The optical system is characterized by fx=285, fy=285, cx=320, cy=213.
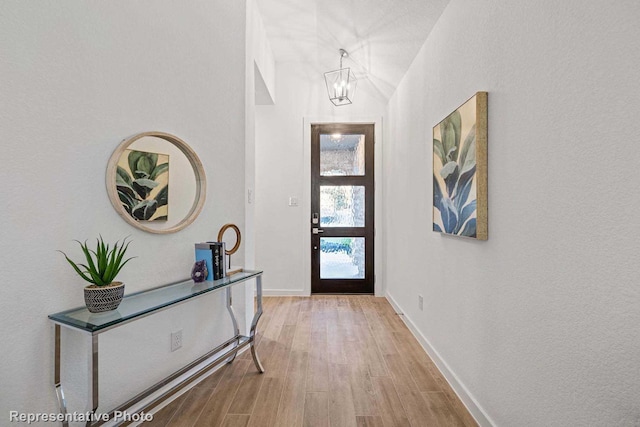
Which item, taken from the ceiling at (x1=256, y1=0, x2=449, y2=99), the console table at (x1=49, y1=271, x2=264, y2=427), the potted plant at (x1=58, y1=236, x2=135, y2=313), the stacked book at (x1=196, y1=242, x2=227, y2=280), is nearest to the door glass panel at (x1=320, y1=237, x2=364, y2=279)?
the ceiling at (x1=256, y1=0, x2=449, y2=99)

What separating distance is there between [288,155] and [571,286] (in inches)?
124

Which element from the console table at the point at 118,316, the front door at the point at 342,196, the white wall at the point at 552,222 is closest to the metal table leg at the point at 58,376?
the console table at the point at 118,316

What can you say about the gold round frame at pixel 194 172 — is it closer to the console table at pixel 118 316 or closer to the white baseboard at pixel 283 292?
the console table at pixel 118 316

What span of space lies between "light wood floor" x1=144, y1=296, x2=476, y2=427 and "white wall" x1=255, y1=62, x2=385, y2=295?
108cm

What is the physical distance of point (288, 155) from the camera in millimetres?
3662

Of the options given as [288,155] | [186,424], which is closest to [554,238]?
[186,424]

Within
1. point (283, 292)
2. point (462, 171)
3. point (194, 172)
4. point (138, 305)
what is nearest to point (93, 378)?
point (138, 305)

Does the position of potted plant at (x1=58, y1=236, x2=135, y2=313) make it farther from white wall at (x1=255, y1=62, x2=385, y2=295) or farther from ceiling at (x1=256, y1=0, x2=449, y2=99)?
white wall at (x1=255, y1=62, x2=385, y2=295)

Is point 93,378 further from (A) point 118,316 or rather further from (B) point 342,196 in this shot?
(B) point 342,196

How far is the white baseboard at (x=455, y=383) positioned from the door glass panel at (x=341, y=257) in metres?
1.20

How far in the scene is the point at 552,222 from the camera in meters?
1.00

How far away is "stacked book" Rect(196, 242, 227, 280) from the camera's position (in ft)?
5.79

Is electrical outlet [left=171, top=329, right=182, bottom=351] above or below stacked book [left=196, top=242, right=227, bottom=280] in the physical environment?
below

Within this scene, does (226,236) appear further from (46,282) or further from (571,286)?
(571,286)
